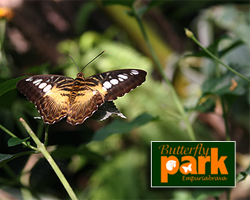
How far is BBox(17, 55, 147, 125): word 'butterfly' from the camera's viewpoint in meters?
0.45

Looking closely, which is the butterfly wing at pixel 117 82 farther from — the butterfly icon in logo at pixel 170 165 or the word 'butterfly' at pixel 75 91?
the butterfly icon in logo at pixel 170 165

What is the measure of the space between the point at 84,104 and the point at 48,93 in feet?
0.35

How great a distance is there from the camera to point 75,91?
53 centimetres

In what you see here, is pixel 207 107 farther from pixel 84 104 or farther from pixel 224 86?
pixel 84 104

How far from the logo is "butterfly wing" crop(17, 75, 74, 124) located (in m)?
0.27

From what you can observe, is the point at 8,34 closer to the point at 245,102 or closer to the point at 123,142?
the point at 123,142

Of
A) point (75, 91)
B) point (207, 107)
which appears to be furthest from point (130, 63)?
point (75, 91)

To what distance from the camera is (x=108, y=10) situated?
65.0 inches

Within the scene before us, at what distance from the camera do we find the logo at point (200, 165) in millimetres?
545

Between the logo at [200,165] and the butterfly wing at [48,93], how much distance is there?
10.6 inches

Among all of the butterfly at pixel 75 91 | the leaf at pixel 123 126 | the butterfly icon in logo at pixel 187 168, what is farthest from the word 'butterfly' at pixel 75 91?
the butterfly icon in logo at pixel 187 168

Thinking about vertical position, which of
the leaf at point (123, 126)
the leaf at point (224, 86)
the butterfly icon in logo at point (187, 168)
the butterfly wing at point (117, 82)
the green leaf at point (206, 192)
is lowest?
the green leaf at point (206, 192)

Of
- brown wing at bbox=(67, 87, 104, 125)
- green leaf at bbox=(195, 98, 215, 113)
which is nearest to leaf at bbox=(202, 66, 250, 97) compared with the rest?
green leaf at bbox=(195, 98, 215, 113)

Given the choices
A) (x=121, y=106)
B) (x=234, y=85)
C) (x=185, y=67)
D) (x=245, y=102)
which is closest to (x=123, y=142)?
(x=121, y=106)
